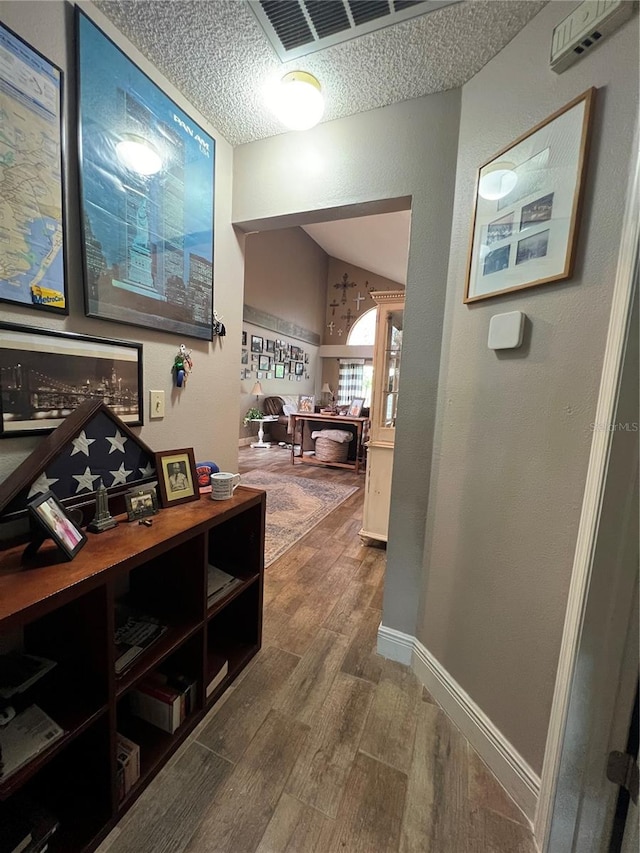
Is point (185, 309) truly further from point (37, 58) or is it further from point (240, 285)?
point (37, 58)

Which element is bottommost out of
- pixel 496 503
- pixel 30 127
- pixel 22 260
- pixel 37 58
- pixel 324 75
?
pixel 496 503

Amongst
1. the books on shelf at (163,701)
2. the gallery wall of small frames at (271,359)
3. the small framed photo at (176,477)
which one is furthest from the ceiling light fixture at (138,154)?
the gallery wall of small frames at (271,359)

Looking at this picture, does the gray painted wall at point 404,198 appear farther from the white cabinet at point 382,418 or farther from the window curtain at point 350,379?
the window curtain at point 350,379

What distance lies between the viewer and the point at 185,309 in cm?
145

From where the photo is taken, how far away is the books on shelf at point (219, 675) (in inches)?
49.8

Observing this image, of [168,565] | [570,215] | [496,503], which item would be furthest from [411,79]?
[168,565]

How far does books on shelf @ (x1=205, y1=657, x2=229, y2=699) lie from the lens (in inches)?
49.8

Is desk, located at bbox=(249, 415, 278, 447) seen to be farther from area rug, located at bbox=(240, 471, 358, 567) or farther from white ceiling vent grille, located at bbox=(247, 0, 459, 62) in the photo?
white ceiling vent grille, located at bbox=(247, 0, 459, 62)

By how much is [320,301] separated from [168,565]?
8352mm

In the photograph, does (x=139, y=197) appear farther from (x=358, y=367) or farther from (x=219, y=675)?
(x=358, y=367)

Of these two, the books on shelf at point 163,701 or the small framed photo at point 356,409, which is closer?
the books on shelf at point 163,701

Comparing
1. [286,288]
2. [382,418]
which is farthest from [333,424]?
[286,288]

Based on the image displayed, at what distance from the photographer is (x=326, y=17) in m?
1.03

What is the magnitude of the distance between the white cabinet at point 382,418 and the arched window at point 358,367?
240 inches
